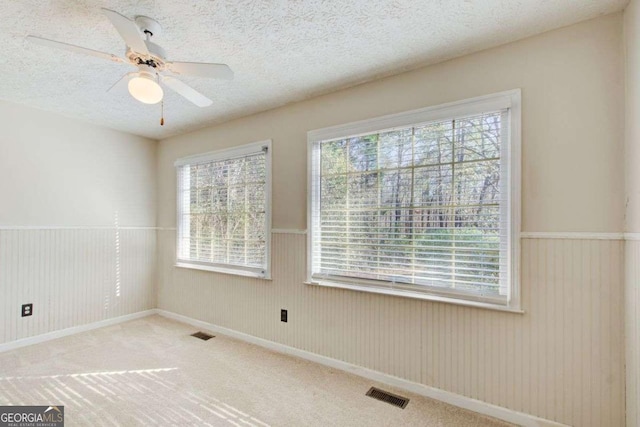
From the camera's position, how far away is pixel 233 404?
2227 millimetres

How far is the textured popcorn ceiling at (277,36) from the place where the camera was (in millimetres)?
1727

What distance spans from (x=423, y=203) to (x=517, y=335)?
1.04 metres

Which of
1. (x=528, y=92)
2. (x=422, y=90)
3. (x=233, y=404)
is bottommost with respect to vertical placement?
(x=233, y=404)

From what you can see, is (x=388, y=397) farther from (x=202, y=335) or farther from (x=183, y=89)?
(x=183, y=89)

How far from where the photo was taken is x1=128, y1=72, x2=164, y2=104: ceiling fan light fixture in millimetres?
1694

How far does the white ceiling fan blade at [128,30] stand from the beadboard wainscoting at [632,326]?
2.64m

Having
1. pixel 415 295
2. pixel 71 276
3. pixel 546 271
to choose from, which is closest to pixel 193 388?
pixel 415 295

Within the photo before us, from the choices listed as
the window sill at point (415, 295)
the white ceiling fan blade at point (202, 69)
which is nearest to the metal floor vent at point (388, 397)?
the window sill at point (415, 295)

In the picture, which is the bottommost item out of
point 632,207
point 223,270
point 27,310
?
point 27,310

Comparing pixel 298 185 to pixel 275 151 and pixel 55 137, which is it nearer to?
pixel 275 151

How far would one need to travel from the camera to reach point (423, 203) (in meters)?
2.37

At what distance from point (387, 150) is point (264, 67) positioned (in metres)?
1.15

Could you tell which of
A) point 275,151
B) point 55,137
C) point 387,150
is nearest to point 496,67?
point 387,150

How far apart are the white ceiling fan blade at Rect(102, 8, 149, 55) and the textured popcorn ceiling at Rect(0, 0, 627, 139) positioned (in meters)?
0.30
